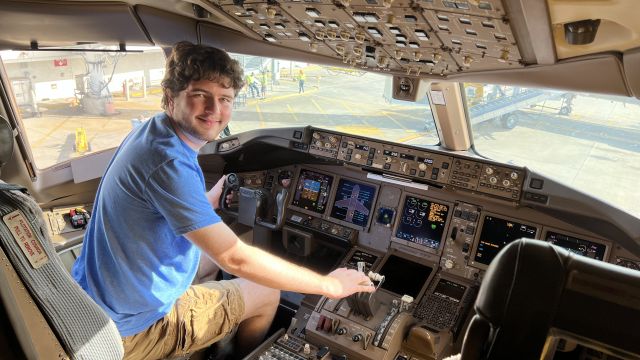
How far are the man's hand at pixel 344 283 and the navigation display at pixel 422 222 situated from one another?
102cm

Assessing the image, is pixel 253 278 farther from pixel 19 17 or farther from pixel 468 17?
pixel 19 17

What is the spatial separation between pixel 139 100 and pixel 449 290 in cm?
283

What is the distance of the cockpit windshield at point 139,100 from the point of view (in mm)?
3311

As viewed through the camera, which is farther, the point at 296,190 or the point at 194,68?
the point at 296,190

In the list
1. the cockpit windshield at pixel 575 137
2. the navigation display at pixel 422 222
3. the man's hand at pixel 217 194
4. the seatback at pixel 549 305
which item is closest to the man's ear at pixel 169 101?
the man's hand at pixel 217 194

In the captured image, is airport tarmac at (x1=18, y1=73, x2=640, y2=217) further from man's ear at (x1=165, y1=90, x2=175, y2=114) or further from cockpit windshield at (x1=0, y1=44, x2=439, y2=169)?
man's ear at (x1=165, y1=90, x2=175, y2=114)

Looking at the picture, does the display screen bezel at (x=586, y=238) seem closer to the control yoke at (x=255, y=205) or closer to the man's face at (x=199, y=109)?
the control yoke at (x=255, y=205)

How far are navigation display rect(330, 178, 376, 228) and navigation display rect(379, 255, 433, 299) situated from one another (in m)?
0.36

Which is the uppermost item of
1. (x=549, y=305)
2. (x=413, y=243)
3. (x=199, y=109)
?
(x=199, y=109)

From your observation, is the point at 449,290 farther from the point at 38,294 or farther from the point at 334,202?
the point at 38,294

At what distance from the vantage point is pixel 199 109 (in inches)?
75.0

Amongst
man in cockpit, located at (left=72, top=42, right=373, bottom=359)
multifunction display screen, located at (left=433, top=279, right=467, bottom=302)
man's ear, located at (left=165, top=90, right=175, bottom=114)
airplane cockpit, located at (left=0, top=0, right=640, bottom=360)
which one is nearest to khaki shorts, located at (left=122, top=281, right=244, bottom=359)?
man in cockpit, located at (left=72, top=42, right=373, bottom=359)

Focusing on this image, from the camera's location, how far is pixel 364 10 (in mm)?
1636

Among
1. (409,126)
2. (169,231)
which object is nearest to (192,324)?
(169,231)
